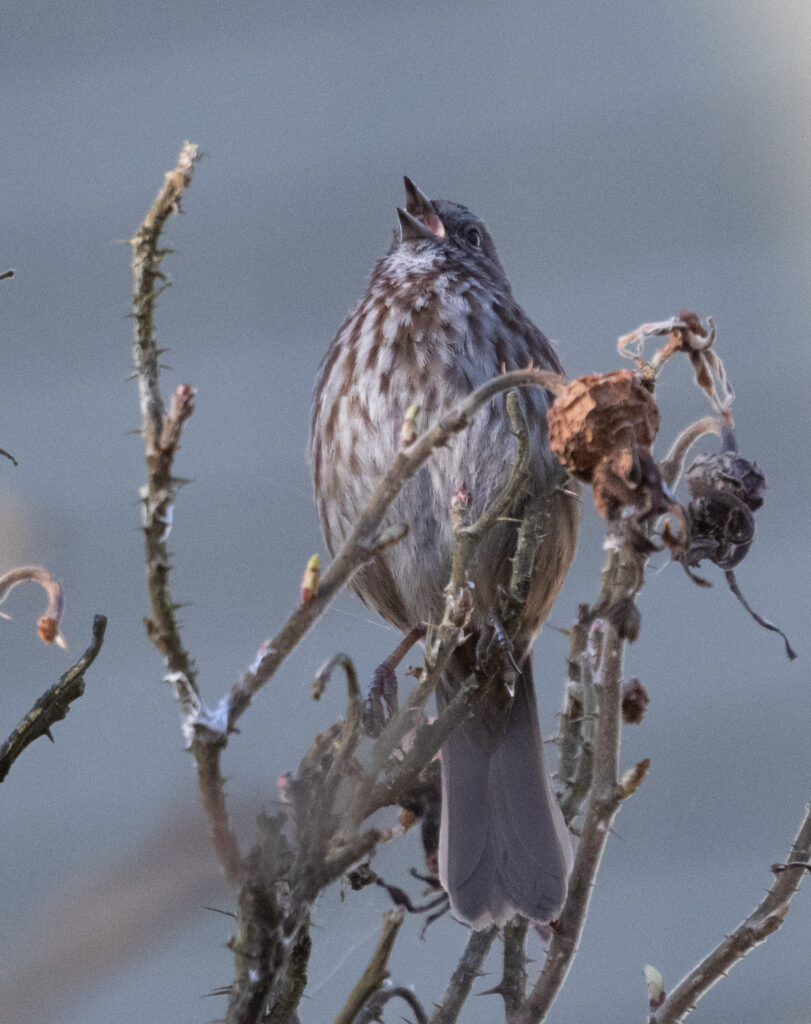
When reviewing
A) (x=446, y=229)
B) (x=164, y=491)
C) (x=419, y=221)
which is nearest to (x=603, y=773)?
(x=164, y=491)

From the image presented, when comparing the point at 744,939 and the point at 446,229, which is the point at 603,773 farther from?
the point at 446,229

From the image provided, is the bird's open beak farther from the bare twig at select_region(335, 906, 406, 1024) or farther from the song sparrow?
the bare twig at select_region(335, 906, 406, 1024)

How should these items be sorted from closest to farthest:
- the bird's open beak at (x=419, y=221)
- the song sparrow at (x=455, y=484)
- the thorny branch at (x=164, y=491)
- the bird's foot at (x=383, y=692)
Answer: the thorny branch at (x=164, y=491) < the bird's foot at (x=383, y=692) < the song sparrow at (x=455, y=484) < the bird's open beak at (x=419, y=221)

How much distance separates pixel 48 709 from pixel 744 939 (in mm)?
571

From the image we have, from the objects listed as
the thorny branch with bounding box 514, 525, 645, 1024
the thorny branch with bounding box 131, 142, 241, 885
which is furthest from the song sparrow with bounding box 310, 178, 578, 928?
the thorny branch with bounding box 131, 142, 241, 885

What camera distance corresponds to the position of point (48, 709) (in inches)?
34.3

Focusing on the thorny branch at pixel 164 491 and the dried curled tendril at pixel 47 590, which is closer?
the thorny branch at pixel 164 491

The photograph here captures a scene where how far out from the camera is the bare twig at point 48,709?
2.77 feet

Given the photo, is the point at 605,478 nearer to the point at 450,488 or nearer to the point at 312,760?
the point at 312,760

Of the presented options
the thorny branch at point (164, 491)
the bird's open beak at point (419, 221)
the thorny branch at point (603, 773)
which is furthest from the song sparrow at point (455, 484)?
the thorny branch at point (164, 491)

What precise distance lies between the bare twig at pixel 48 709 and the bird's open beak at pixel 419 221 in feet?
5.57

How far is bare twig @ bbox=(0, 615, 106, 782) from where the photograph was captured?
33.3 inches

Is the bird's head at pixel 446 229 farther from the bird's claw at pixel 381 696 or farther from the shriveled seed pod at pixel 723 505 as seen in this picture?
the shriveled seed pod at pixel 723 505

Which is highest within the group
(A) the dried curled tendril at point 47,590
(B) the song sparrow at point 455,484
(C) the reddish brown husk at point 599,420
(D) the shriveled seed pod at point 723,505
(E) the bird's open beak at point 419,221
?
(E) the bird's open beak at point 419,221
